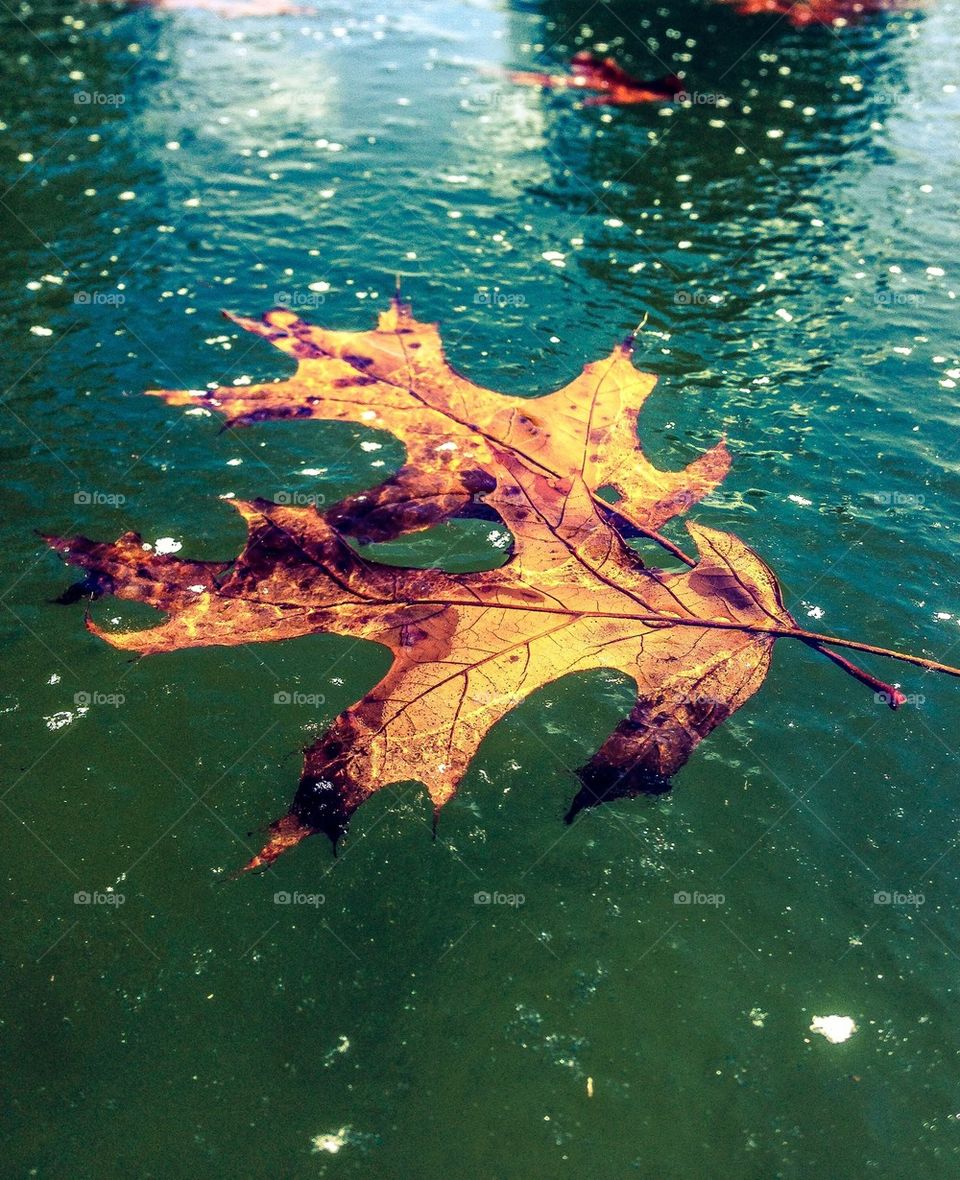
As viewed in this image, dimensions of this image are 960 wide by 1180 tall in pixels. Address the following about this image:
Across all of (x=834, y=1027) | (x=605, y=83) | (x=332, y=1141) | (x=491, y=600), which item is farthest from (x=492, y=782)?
(x=605, y=83)

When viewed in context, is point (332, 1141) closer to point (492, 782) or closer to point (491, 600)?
point (492, 782)

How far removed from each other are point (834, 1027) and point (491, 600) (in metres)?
2.37

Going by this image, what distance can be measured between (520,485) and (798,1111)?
336 centimetres

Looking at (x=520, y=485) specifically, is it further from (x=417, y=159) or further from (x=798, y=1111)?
(x=417, y=159)

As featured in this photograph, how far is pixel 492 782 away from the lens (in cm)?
409

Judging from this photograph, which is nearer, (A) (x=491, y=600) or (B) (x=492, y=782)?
(B) (x=492, y=782)

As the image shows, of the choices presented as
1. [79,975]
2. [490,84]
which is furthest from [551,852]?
[490,84]

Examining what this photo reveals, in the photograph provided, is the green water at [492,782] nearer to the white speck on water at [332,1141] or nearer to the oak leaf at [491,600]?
the white speck on water at [332,1141]

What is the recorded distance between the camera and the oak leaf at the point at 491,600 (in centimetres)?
404

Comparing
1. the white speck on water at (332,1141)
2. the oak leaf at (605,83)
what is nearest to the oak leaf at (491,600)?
the white speck on water at (332,1141)

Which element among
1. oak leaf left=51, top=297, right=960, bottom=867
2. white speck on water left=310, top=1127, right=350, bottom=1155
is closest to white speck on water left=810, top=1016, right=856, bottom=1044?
oak leaf left=51, top=297, right=960, bottom=867

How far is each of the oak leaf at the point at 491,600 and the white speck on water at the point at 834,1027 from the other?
44.1 inches

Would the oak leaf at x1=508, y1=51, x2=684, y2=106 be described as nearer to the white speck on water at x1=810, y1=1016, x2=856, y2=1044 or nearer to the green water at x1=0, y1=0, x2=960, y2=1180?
the green water at x1=0, y1=0, x2=960, y2=1180

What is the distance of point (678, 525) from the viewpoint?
5230mm
